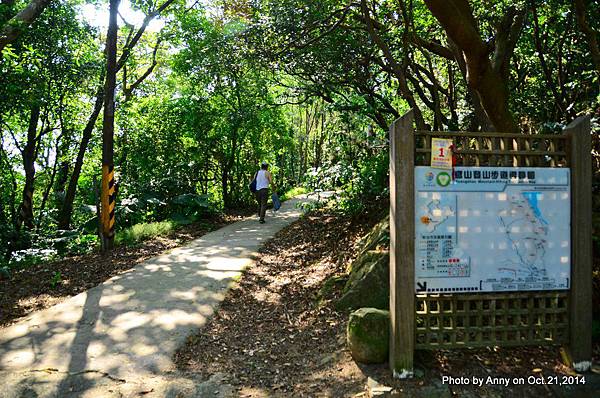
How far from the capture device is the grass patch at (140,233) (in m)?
10.4

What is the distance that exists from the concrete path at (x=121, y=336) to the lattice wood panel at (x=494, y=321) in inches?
73.4

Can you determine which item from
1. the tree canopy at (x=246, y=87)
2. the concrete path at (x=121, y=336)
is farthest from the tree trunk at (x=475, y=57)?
the concrete path at (x=121, y=336)

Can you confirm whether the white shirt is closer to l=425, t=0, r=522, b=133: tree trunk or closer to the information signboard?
l=425, t=0, r=522, b=133: tree trunk

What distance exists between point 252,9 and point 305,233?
524cm

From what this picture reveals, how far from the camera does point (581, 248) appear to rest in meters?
3.79

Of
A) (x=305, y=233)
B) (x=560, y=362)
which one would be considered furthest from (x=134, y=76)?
(x=560, y=362)

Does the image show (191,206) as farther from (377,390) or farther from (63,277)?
(377,390)

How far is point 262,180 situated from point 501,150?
30.3 feet

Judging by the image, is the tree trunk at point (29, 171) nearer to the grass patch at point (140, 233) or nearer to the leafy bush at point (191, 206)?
the leafy bush at point (191, 206)

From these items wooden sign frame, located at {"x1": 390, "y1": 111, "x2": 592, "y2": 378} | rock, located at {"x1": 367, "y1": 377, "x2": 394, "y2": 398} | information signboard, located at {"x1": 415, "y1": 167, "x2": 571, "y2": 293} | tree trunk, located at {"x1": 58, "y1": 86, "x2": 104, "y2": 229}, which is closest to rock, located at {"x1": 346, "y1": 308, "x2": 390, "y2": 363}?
wooden sign frame, located at {"x1": 390, "y1": 111, "x2": 592, "y2": 378}

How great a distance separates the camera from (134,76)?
19672mm

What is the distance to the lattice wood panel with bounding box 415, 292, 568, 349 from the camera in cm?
371

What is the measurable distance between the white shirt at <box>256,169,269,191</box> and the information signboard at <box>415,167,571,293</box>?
908 cm

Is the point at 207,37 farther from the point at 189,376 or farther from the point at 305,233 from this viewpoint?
the point at 189,376
